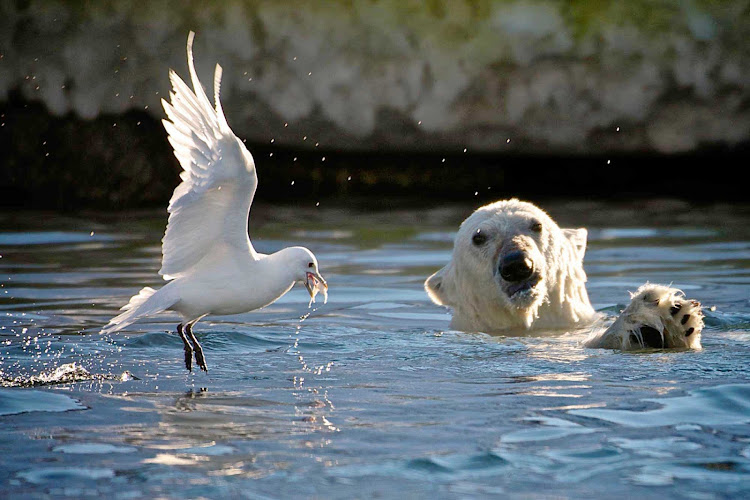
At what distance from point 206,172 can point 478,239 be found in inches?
85.8

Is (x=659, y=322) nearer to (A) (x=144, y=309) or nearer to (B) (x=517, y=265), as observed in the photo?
(B) (x=517, y=265)

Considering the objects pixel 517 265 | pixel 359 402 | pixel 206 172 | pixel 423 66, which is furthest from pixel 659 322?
pixel 423 66

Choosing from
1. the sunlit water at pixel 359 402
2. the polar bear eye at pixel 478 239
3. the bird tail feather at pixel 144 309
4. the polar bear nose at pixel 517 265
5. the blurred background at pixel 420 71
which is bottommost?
the sunlit water at pixel 359 402

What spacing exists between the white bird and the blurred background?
24.2 feet

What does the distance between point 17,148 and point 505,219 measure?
8.45 meters

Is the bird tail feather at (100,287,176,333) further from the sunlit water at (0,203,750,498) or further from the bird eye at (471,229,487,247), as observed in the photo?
the bird eye at (471,229,487,247)

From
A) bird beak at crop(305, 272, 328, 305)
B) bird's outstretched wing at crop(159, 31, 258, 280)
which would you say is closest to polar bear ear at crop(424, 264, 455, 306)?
bird beak at crop(305, 272, 328, 305)

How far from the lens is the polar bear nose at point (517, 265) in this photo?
20.1 ft

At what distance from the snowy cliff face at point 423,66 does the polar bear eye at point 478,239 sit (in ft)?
20.5

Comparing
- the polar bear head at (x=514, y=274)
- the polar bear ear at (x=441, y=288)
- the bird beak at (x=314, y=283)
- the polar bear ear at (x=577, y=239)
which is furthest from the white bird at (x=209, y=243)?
the polar bear ear at (x=577, y=239)

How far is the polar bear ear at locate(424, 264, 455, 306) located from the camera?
270 inches

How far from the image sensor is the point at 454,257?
6.74 m

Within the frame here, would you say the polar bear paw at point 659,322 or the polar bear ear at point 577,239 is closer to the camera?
the polar bear paw at point 659,322

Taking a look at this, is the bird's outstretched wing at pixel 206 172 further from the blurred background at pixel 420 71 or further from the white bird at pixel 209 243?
the blurred background at pixel 420 71
